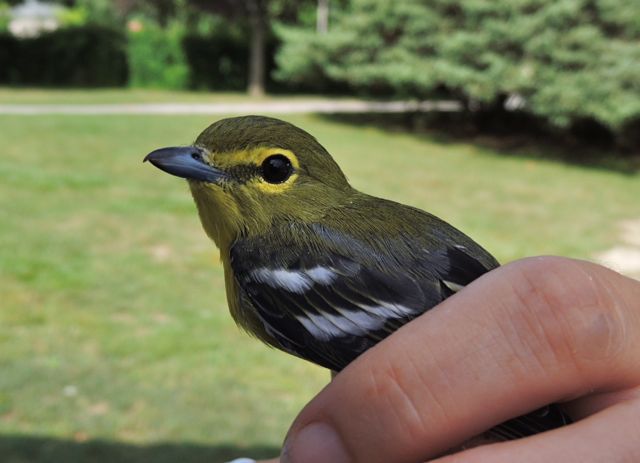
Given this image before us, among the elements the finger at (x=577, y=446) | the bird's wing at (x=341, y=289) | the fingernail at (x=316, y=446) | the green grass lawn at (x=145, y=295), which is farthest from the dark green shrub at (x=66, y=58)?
the finger at (x=577, y=446)

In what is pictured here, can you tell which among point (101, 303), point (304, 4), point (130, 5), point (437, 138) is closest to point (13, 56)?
point (130, 5)

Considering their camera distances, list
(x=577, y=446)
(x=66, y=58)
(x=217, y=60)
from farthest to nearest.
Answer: (x=217, y=60) → (x=66, y=58) → (x=577, y=446)

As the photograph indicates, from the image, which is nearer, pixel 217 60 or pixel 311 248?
pixel 311 248

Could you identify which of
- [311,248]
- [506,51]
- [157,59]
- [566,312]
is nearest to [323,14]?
[157,59]

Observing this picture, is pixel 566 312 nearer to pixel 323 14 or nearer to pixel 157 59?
pixel 323 14

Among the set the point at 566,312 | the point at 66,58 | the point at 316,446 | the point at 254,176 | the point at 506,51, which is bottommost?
the point at 316,446

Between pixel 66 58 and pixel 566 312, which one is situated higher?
pixel 66 58

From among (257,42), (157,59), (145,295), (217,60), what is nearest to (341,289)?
(145,295)

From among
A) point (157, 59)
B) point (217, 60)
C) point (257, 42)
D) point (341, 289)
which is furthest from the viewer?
point (217, 60)
